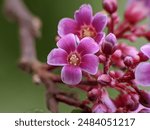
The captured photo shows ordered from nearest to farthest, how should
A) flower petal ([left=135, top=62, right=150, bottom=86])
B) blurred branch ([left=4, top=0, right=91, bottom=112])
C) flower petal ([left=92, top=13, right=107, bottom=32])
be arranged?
flower petal ([left=135, top=62, right=150, bottom=86])
flower petal ([left=92, top=13, right=107, bottom=32])
blurred branch ([left=4, top=0, right=91, bottom=112])

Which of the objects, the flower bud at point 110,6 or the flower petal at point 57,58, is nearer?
the flower petal at point 57,58

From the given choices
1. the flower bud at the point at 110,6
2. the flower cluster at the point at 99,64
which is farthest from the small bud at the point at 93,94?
the flower bud at the point at 110,6

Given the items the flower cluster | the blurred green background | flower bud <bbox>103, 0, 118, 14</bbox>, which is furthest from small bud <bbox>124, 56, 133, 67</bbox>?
the blurred green background

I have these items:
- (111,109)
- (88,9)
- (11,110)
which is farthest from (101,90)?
(11,110)

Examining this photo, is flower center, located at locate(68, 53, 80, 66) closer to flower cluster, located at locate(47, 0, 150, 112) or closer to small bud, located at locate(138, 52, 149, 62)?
flower cluster, located at locate(47, 0, 150, 112)

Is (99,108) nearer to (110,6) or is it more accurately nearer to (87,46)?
(87,46)

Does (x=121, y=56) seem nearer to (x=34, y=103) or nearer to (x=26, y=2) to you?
(x=34, y=103)

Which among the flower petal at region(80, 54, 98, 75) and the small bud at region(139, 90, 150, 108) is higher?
the flower petal at region(80, 54, 98, 75)

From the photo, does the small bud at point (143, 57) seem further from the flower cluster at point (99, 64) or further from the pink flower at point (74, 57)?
the pink flower at point (74, 57)

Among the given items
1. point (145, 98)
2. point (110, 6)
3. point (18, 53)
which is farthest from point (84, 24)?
point (18, 53)
